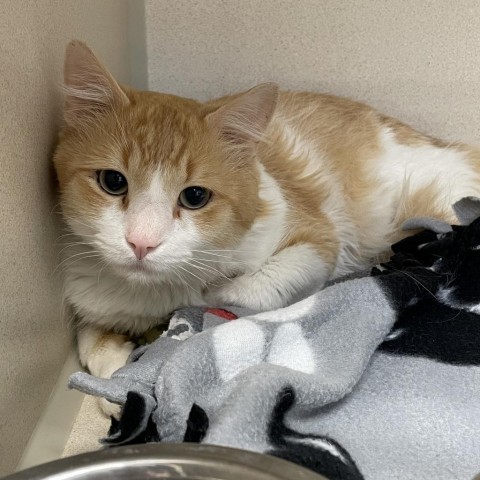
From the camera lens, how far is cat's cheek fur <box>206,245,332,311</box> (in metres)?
1.46

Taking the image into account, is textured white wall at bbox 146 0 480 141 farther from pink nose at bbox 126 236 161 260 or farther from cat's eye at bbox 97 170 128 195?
pink nose at bbox 126 236 161 260

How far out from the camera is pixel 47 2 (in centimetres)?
126

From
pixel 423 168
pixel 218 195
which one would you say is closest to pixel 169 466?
pixel 218 195

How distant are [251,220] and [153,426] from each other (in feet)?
1.65

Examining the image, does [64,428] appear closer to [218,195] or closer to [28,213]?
[28,213]

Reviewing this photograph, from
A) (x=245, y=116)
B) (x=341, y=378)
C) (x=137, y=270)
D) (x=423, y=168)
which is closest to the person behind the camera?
(x=341, y=378)

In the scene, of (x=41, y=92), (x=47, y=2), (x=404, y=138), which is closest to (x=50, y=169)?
(x=41, y=92)

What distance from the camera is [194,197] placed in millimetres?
1310

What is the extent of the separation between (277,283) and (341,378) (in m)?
0.39

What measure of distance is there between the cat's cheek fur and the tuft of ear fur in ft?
0.95

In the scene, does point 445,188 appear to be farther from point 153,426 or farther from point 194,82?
point 153,426

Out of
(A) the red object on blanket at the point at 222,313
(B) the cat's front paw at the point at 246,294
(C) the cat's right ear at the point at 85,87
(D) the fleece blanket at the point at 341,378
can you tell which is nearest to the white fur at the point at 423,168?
(D) the fleece blanket at the point at 341,378

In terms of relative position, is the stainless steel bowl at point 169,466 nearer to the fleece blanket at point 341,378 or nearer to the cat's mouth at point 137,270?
the fleece blanket at point 341,378

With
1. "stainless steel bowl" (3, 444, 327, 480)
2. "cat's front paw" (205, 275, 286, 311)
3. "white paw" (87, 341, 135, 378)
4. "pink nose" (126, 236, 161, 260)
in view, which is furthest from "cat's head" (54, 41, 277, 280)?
"stainless steel bowl" (3, 444, 327, 480)
